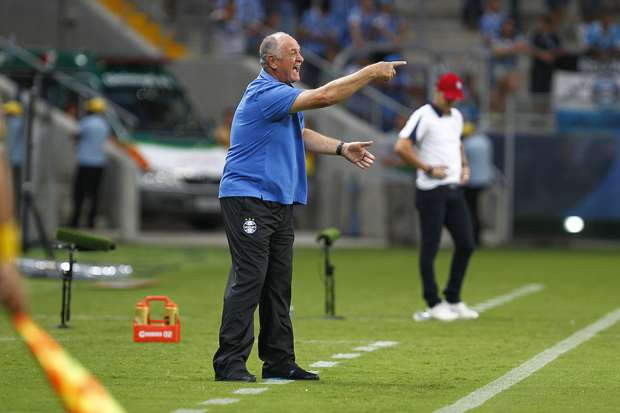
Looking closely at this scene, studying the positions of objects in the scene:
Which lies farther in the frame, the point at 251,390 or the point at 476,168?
the point at 476,168

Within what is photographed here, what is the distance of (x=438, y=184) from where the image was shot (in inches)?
570

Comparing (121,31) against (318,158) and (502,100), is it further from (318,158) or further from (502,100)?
(502,100)

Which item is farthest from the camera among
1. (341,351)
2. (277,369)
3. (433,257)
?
(433,257)

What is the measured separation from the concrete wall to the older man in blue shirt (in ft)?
84.1

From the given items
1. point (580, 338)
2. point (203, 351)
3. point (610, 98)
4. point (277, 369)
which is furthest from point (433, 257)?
point (610, 98)

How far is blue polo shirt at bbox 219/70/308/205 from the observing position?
32.7 ft

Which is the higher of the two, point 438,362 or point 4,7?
point 4,7

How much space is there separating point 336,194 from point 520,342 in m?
16.6

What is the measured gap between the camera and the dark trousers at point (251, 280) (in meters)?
9.96

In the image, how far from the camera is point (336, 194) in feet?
95.7

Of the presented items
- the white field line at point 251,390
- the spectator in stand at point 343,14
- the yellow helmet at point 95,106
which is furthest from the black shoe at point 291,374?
the spectator in stand at point 343,14

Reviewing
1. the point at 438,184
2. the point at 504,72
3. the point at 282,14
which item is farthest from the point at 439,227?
the point at 282,14

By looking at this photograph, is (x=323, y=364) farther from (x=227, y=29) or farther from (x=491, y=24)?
(x=227, y=29)

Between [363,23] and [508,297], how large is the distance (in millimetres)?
14855
